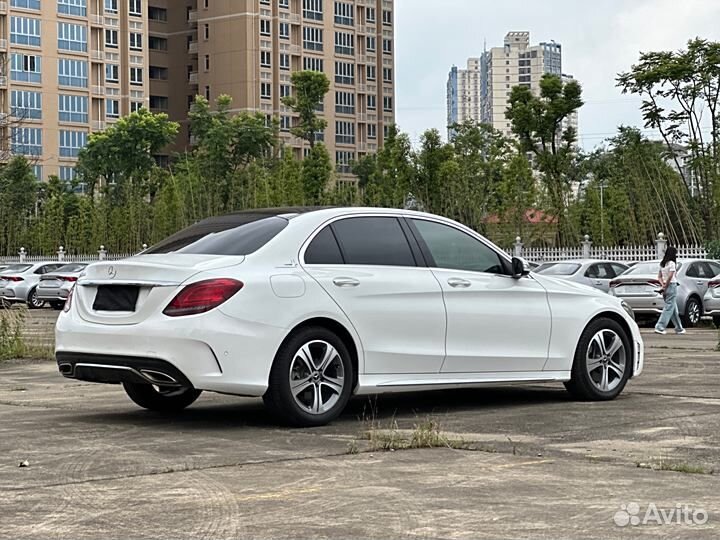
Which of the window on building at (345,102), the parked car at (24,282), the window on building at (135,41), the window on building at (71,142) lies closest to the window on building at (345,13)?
the window on building at (345,102)

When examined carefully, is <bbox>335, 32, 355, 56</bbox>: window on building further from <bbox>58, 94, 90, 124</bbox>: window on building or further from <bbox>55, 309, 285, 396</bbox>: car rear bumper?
<bbox>55, 309, 285, 396</bbox>: car rear bumper

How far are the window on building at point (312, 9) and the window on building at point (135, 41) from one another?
51.1 feet

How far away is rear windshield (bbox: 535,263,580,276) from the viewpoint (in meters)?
29.2

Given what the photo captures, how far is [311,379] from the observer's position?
9.20m

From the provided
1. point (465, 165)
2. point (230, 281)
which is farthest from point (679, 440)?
point (465, 165)

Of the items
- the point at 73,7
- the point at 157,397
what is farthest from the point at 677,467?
the point at 73,7

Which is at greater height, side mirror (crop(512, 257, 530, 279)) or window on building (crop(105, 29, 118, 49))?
window on building (crop(105, 29, 118, 49))

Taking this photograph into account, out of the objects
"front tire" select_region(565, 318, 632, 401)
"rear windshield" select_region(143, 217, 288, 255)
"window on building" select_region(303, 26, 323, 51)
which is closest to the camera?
"rear windshield" select_region(143, 217, 288, 255)

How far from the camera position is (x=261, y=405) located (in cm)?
1083

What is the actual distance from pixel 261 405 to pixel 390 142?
143 ft

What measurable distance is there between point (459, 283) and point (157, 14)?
112249mm

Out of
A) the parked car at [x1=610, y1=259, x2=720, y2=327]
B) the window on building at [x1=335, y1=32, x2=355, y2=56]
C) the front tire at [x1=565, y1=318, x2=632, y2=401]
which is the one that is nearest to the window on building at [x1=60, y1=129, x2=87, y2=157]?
the window on building at [x1=335, y1=32, x2=355, y2=56]

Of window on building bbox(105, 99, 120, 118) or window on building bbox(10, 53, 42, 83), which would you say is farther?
window on building bbox(105, 99, 120, 118)

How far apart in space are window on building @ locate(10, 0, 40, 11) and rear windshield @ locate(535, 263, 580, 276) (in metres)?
79.8
